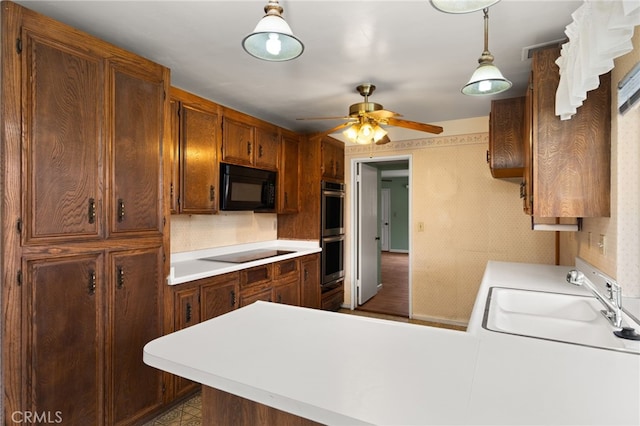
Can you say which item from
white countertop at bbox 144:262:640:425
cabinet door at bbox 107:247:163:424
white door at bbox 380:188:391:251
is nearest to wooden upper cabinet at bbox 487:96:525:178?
white countertop at bbox 144:262:640:425

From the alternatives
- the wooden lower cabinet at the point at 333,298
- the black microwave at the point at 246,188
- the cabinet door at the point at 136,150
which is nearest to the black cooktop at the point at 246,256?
the black microwave at the point at 246,188

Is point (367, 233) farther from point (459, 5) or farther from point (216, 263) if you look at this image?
point (459, 5)

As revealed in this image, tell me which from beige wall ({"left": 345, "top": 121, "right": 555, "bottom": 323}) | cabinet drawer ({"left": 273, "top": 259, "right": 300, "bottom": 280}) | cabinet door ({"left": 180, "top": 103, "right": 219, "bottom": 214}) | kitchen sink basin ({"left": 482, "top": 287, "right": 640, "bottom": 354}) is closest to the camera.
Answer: kitchen sink basin ({"left": 482, "top": 287, "right": 640, "bottom": 354})

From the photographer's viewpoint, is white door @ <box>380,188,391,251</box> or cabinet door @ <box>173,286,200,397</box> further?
white door @ <box>380,188,391,251</box>

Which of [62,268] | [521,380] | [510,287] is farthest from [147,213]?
[510,287]

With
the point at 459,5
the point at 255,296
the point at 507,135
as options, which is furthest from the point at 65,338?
the point at 507,135

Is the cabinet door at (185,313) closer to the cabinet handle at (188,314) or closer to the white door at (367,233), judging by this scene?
the cabinet handle at (188,314)

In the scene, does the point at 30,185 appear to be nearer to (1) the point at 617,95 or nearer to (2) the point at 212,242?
(2) the point at 212,242

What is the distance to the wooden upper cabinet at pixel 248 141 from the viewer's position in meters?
3.10

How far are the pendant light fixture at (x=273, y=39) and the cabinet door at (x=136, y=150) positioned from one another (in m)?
1.04

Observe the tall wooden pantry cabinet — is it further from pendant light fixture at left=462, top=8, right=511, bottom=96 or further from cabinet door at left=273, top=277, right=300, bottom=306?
pendant light fixture at left=462, top=8, right=511, bottom=96

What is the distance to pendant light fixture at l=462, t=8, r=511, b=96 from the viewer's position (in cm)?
161

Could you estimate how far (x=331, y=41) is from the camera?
2109 millimetres

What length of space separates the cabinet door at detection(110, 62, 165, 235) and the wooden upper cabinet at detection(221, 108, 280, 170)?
852 millimetres
